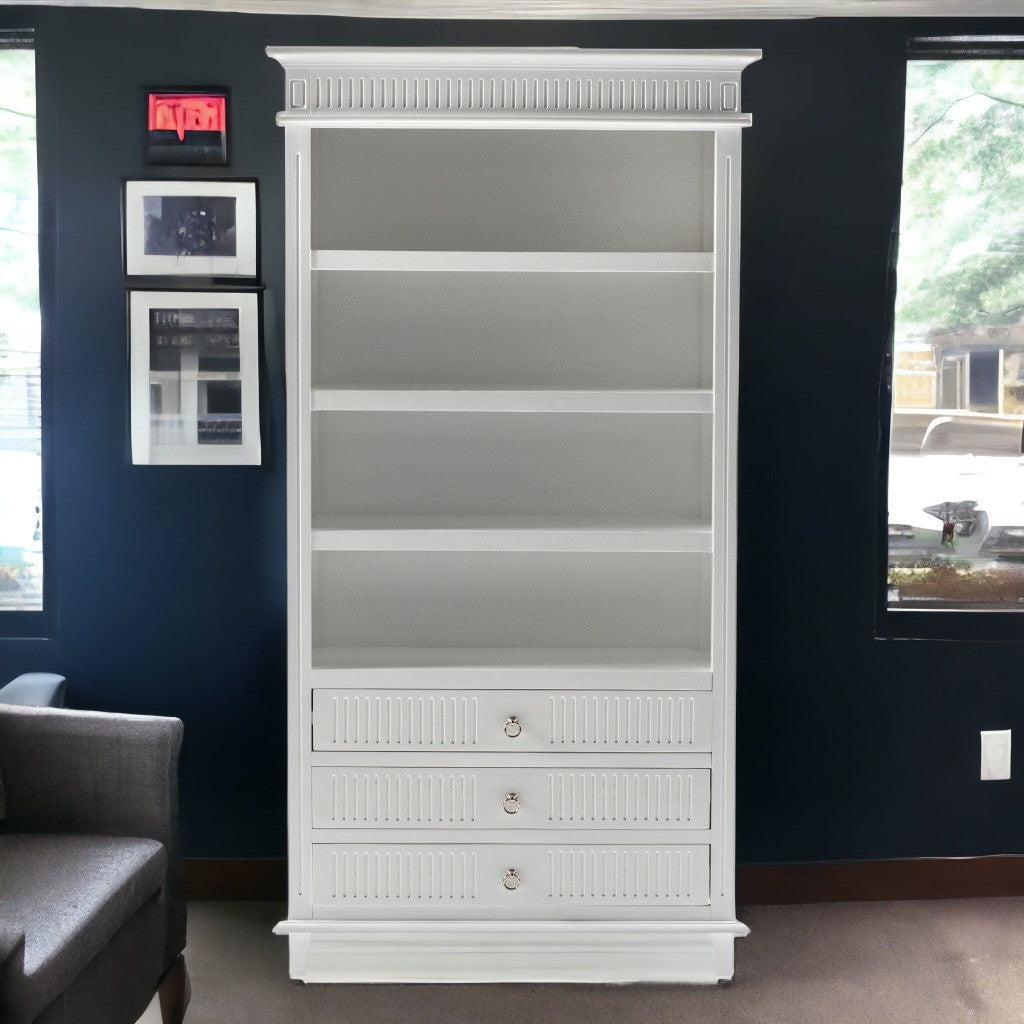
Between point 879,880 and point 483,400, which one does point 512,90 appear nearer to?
point 483,400

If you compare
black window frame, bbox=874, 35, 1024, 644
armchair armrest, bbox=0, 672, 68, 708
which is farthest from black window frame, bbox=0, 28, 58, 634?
black window frame, bbox=874, 35, 1024, 644

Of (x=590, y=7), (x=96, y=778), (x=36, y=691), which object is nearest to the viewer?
(x=96, y=778)

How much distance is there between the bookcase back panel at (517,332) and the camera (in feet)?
8.79

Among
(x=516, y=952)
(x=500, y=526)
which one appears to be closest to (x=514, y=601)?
(x=500, y=526)

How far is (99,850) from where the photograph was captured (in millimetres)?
2080

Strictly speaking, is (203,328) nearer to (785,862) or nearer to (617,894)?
(617,894)

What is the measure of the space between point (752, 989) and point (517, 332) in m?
1.65

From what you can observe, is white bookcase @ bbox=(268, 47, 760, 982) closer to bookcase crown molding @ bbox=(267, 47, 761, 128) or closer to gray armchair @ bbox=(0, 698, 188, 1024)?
bookcase crown molding @ bbox=(267, 47, 761, 128)

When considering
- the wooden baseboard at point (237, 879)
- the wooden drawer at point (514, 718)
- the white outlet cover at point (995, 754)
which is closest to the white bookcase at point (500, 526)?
the wooden drawer at point (514, 718)

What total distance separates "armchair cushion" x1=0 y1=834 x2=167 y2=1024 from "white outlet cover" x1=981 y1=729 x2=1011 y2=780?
2120 mm

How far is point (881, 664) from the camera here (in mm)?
2895

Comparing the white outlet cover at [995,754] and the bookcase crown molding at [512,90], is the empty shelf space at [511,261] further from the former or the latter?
the white outlet cover at [995,754]

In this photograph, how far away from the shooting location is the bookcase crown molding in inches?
91.0

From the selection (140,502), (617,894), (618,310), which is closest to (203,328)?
(140,502)
